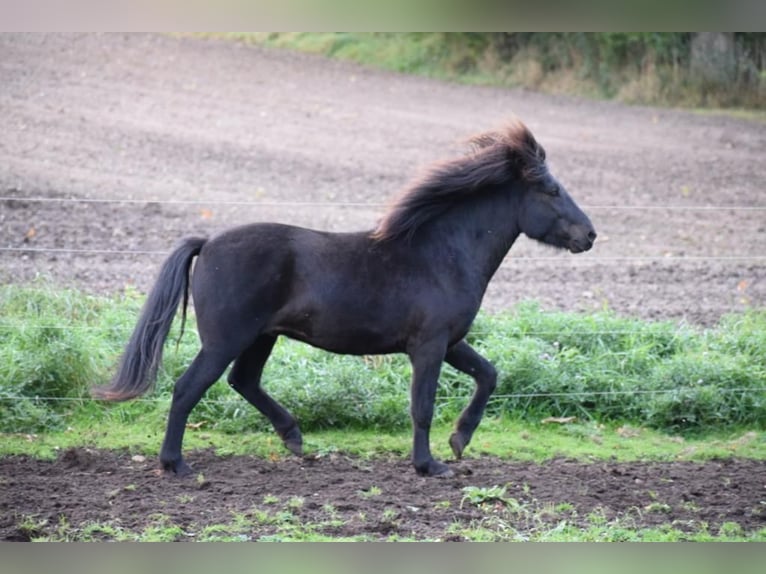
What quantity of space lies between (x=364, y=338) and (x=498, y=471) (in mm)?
1305

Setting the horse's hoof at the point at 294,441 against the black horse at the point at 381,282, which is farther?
the horse's hoof at the point at 294,441

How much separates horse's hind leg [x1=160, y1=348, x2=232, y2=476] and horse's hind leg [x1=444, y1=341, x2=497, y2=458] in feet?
5.29

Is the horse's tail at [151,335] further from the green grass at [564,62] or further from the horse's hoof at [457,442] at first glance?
the green grass at [564,62]

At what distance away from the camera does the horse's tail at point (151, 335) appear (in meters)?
6.64

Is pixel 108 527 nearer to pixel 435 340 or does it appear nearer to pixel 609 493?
pixel 435 340

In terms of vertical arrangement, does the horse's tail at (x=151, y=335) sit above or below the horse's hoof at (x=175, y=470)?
above

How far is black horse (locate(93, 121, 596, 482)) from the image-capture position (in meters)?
6.54

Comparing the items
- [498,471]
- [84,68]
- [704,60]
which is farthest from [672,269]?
[84,68]

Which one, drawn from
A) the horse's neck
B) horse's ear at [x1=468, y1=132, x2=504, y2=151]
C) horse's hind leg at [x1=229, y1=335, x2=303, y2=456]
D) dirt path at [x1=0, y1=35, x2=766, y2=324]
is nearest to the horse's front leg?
the horse's neck

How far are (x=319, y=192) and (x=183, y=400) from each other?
25.4 feet

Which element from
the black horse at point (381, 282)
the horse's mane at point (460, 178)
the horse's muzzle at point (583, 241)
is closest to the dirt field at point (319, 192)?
the horse's mane at point (460, 178)

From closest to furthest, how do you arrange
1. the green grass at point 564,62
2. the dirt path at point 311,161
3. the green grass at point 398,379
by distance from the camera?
the green grass at point 398,379, the dirt path at point 311,161, the green grass at point 564,62

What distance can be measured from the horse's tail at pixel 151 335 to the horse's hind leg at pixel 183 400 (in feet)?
0.78

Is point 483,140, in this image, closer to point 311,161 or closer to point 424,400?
point 424,400
